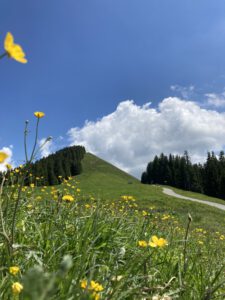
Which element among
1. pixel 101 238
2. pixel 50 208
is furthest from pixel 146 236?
pixel 50 208

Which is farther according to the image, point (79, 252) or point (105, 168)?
point (105, 168)

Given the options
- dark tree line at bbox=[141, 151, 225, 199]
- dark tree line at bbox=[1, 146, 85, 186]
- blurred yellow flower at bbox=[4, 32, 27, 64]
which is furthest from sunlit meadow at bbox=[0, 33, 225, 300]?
dark tree line at bbox=[141, 151, 225, 199]

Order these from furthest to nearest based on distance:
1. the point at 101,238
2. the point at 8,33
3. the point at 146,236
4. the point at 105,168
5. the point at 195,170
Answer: the point at 105,168, the point at 195,170, the point at 146,236, the point at 101,238, the point at 8,33

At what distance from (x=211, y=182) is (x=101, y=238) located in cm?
8387

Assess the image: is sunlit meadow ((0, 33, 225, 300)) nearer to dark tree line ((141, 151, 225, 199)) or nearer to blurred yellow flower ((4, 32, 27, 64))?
blurred yellow flower ((4, 32, 27, 64))

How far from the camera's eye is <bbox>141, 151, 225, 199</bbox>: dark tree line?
81188 mm

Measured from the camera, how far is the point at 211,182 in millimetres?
82750

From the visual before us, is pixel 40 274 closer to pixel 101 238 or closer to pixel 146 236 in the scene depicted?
pixel 101 238

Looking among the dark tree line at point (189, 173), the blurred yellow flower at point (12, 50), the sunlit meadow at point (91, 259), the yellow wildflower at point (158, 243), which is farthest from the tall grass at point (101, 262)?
the dark tree line at point (189, 173)

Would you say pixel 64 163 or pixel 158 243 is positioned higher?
pixel 64 163

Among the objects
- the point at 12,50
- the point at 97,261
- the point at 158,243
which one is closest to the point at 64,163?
the point at 97,261

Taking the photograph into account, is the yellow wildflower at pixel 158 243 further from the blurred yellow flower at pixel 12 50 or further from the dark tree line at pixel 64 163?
the dark tree line at pixel 64 163

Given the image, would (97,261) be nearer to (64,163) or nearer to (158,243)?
(158,243)

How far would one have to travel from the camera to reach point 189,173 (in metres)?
93.6
